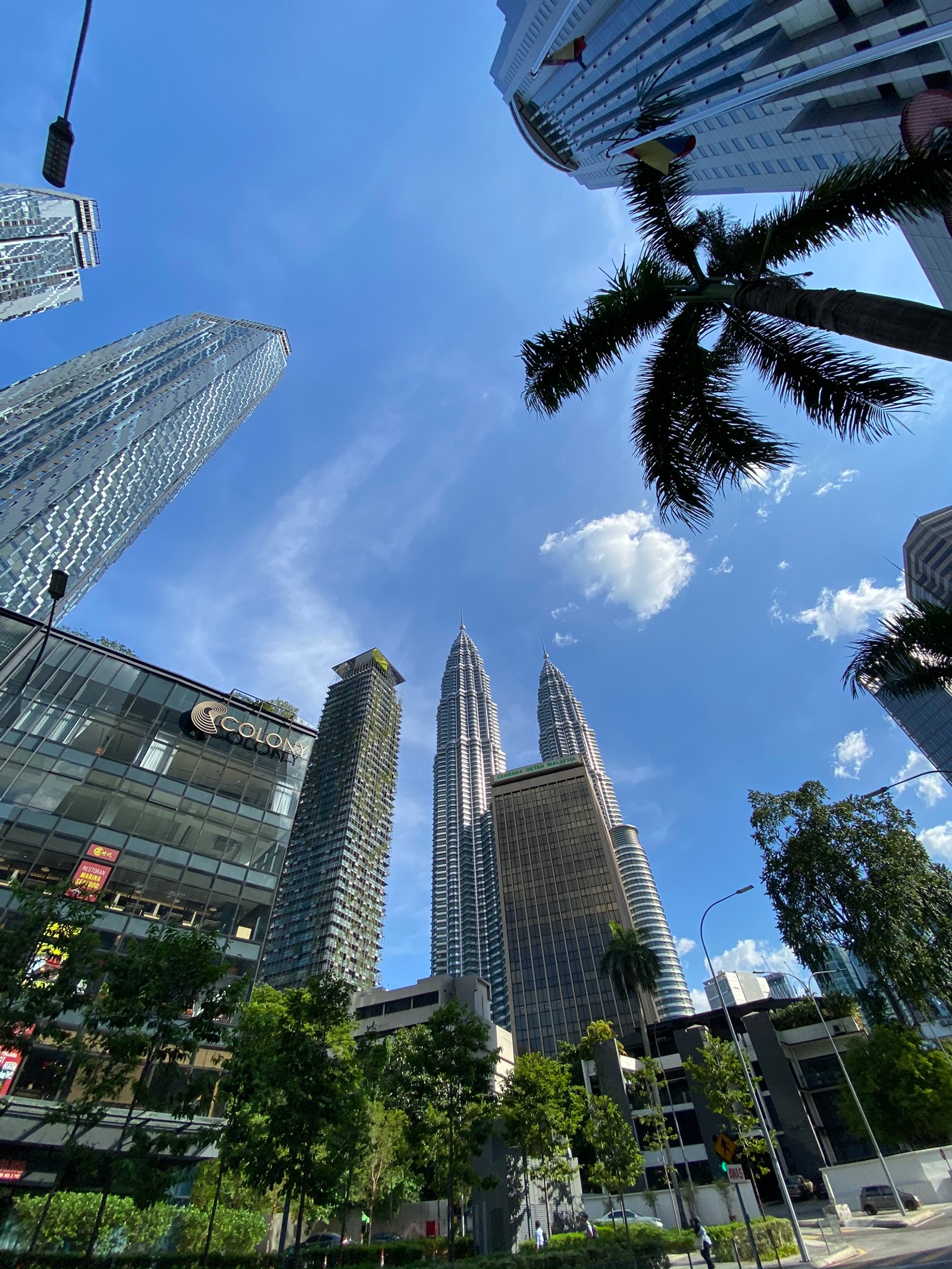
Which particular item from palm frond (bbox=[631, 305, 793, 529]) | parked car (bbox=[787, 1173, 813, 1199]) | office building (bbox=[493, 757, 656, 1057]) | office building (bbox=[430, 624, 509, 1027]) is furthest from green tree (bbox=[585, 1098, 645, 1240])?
office building (bbox=[430, 624, 509, 1027])

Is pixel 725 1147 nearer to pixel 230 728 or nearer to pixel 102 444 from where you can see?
pixel 230 728

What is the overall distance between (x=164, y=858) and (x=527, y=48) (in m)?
109

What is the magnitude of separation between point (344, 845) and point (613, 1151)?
91899mm

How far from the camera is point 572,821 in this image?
122m

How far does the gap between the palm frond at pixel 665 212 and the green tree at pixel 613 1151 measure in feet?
123

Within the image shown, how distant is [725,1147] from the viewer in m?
18.0

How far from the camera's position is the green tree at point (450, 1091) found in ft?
80.1

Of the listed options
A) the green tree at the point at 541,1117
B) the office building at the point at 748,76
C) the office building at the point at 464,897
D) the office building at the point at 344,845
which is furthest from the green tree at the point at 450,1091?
the office building at the point at 464,897

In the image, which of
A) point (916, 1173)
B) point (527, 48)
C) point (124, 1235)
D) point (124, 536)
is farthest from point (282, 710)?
point (124, 536)

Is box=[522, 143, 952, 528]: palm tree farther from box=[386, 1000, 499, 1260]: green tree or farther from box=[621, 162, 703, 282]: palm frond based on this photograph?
box=[386, 1000, 499, 1260]: green tree

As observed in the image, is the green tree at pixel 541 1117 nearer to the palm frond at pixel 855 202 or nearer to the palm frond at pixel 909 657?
the palm frond at pixel 909 657

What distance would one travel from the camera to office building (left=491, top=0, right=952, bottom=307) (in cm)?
3797

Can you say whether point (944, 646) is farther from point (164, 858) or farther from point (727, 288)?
point (164, 858)

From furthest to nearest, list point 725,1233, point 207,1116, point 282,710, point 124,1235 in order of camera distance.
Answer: point 282,710
point 207,1116
point 725,1233
point 124,1235
